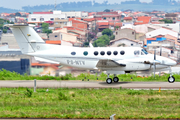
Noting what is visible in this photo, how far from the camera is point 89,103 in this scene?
62.4 feet

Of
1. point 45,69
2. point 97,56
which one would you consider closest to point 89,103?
point 97,56

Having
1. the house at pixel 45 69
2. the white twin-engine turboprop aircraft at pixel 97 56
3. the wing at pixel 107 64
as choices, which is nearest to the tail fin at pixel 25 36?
the white twin-engine turboprop aircraft at pixel 97 56

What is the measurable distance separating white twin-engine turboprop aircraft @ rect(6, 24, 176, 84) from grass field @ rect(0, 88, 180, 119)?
3283 millimetres

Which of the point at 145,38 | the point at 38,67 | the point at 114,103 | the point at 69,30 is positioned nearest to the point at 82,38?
the point at 69,30

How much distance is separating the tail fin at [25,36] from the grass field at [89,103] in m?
4.57

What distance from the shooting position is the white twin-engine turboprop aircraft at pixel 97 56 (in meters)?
26.2

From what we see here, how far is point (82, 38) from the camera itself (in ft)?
530

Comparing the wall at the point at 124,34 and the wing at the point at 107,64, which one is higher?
the wall at the point at 124,34

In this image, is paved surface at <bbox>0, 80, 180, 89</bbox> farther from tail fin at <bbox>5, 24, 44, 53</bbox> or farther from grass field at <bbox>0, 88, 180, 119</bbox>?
tail fin at <bbox>5, 24, 44, 53</bbox>

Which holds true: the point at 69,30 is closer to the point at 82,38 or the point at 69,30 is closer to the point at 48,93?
the point at 82,38

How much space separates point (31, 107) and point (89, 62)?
9614mm

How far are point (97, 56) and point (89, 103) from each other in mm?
8063

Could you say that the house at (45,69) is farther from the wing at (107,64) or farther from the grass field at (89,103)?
the grass field at (89,103)

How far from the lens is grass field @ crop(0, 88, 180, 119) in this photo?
16.2 meters
